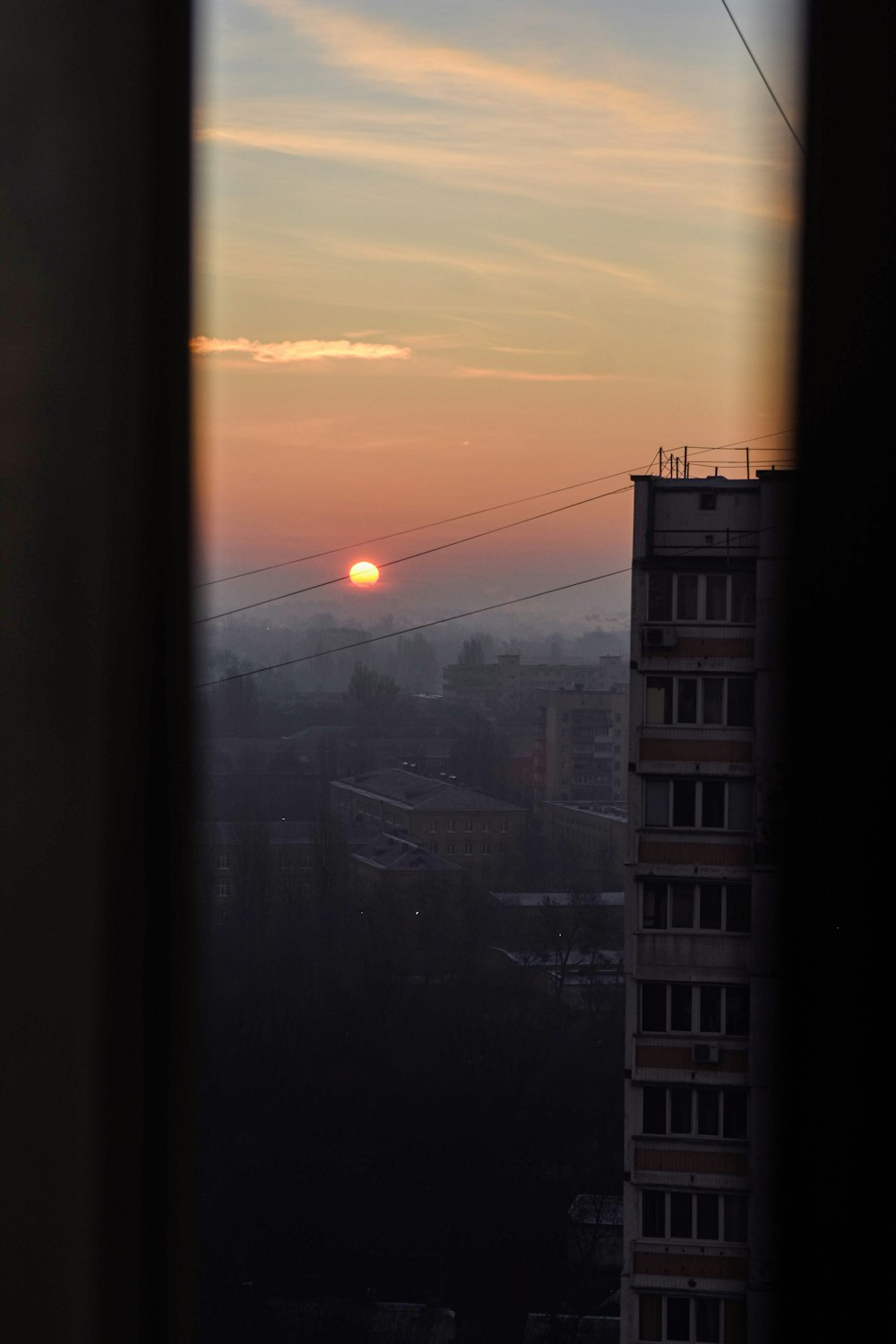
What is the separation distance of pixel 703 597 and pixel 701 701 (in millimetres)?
129

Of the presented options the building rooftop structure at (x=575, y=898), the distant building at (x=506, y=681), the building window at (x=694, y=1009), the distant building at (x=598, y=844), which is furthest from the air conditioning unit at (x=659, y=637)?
the building window at (x=694, y=1009)

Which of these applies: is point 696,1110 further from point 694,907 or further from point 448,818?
point 448,818

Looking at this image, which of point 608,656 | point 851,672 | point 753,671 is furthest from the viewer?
point 608,656

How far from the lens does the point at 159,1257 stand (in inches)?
51.2

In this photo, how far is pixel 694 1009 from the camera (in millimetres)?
1318

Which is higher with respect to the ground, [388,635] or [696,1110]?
[388,635]

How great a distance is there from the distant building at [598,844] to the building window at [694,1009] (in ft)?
0.46

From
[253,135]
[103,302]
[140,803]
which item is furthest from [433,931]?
[253,135]

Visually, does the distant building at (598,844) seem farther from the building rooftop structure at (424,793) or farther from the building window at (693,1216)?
the building window at (693,1216)

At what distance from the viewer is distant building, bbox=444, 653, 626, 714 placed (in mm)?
1424

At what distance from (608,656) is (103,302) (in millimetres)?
745

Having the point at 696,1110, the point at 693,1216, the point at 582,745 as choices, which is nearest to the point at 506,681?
the point at 582,745

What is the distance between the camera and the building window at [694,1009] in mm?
1294

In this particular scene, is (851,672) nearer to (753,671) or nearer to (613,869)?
(753,671)
